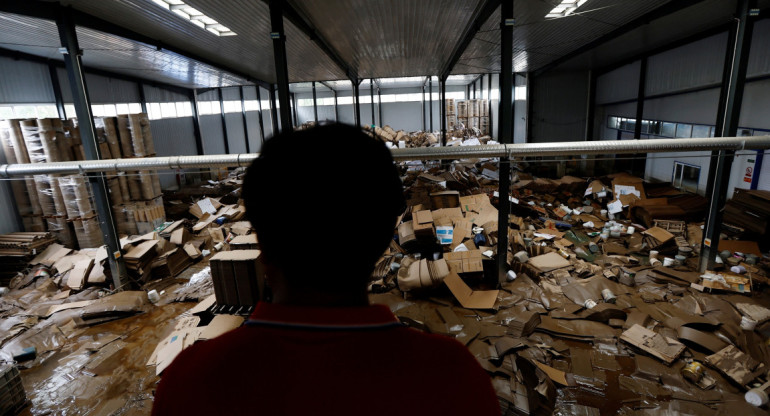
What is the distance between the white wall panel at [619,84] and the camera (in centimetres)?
1080

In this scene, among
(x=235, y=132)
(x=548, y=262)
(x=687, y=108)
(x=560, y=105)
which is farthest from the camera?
(x=235, y=132)

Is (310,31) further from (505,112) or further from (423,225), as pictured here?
(423,225)

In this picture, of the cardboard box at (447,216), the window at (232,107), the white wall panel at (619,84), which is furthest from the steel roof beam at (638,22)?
the window at (232,107)

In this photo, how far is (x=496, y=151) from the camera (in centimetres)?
443

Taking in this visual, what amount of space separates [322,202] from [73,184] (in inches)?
329

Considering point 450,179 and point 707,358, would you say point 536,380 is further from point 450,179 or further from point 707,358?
point 450,179

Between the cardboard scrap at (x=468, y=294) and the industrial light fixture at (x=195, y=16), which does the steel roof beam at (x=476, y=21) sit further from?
the industrial light fixture at (x=195, y=16)

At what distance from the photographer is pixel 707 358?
12.2 ft

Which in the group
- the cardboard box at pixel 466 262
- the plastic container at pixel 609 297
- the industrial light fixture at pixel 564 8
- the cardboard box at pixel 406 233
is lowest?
the plastic container at pixel 609 297

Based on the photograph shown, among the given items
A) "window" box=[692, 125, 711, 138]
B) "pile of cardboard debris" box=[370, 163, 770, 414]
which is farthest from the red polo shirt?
"window" box=[692, 125, 711, 138]

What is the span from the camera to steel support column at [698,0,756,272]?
4574mm

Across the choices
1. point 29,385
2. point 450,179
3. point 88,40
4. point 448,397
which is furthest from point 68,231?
point 448,397

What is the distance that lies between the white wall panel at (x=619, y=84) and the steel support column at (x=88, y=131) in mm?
13325

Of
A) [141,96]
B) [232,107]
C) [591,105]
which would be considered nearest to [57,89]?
[141,96]
